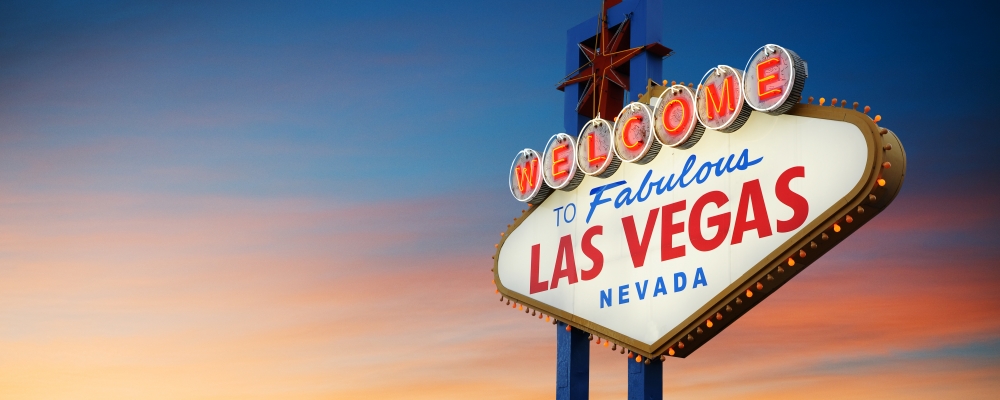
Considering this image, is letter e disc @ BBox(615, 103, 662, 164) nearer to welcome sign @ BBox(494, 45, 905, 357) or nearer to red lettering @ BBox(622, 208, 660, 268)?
welcome sign @ BBox(494, 45, 905, 357)

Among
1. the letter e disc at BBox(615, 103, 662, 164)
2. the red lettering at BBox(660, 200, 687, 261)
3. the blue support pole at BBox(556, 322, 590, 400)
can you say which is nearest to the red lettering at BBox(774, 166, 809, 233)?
the red lettering at BBox(660, 200, 687, 261)

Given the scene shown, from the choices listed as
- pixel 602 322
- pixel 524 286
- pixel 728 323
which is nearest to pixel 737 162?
pixel 728 323

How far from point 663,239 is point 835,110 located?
334 centimetres

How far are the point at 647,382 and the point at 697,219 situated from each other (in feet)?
8.28

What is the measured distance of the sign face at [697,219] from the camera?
47.5 feet

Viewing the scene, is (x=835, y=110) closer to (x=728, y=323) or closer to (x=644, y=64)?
(x=728, y=323)

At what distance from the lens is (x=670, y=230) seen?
1670cm

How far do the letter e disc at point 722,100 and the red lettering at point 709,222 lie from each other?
1.00 m

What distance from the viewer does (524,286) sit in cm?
1925

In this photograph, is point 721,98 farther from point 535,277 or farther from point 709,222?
point 535,277

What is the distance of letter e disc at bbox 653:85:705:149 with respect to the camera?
1659cm

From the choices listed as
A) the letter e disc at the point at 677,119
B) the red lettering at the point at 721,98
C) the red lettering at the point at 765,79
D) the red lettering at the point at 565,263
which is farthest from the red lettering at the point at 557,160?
the red lettering at the point at 765,79

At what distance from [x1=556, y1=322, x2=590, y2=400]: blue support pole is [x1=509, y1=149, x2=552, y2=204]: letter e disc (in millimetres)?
2441

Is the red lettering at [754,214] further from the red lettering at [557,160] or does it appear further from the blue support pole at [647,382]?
the red lettering at [557,160]
